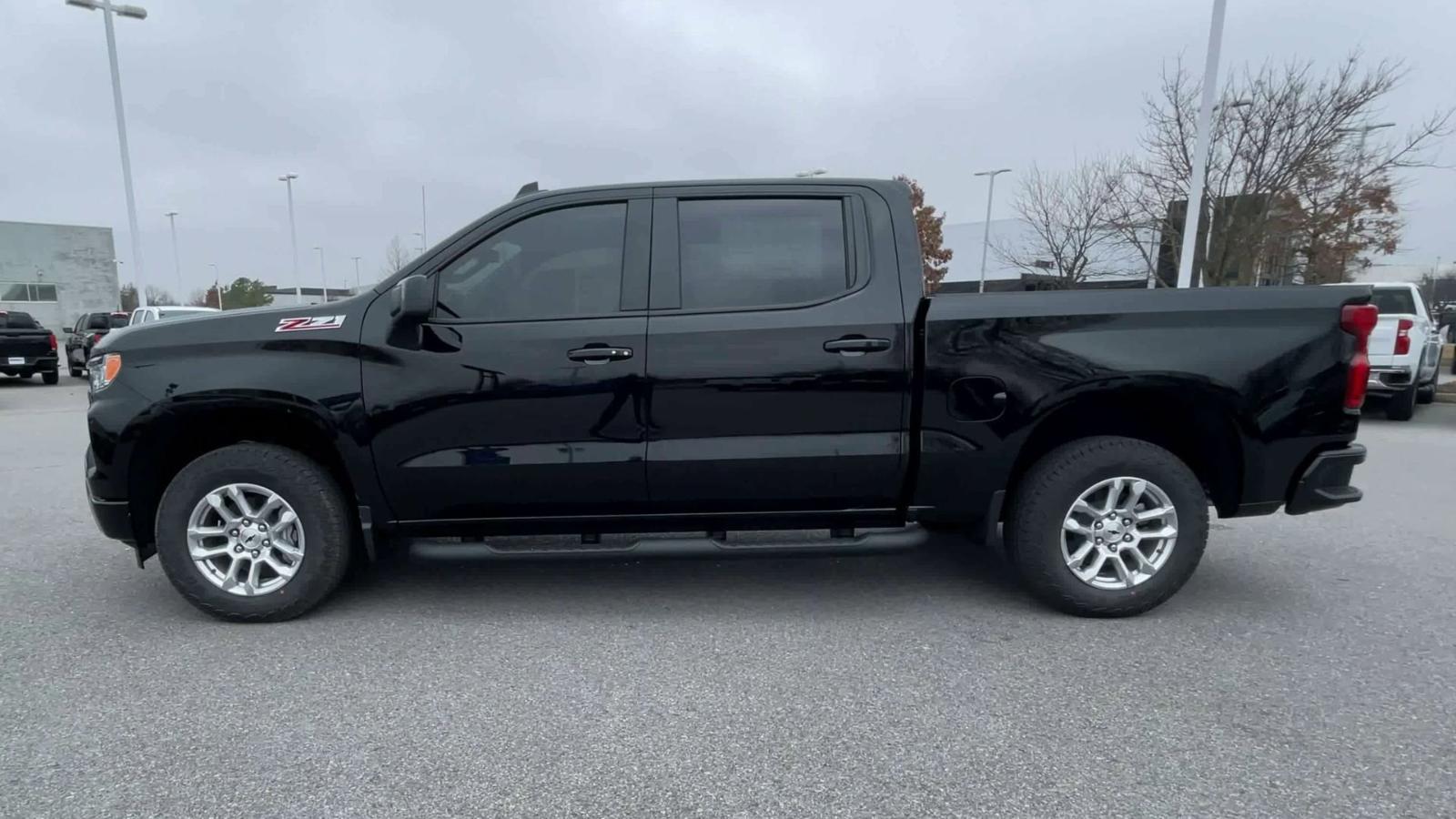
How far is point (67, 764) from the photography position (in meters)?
2.59

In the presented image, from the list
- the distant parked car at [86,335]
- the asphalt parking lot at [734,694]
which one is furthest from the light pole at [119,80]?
the asphalt parking lot at [734,694]

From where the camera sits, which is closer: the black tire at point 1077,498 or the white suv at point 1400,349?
the black tire at point 1077,498

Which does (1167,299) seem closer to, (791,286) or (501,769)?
(791,286)

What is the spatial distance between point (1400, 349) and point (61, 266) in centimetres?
6127

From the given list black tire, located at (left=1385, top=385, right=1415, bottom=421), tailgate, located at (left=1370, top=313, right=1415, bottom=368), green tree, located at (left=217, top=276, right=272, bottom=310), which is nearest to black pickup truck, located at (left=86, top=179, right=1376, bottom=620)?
tailgate, located at (left=1370, top=313, right=1415, bottom=368)

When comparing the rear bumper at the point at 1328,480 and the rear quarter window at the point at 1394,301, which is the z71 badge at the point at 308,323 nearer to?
the rear bumper at the point at 1328,480

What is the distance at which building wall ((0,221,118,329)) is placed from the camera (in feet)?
152

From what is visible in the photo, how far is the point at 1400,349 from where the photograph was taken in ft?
33.2

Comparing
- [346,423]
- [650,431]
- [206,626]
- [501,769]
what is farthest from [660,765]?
[206,626]

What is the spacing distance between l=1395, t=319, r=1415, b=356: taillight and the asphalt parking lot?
275 inches

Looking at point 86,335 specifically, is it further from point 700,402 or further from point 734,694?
point 734,694

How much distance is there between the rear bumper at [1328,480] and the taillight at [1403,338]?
27.3 feet

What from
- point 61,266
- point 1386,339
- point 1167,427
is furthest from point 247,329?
point 61,266

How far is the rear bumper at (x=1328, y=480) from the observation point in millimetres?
3613
